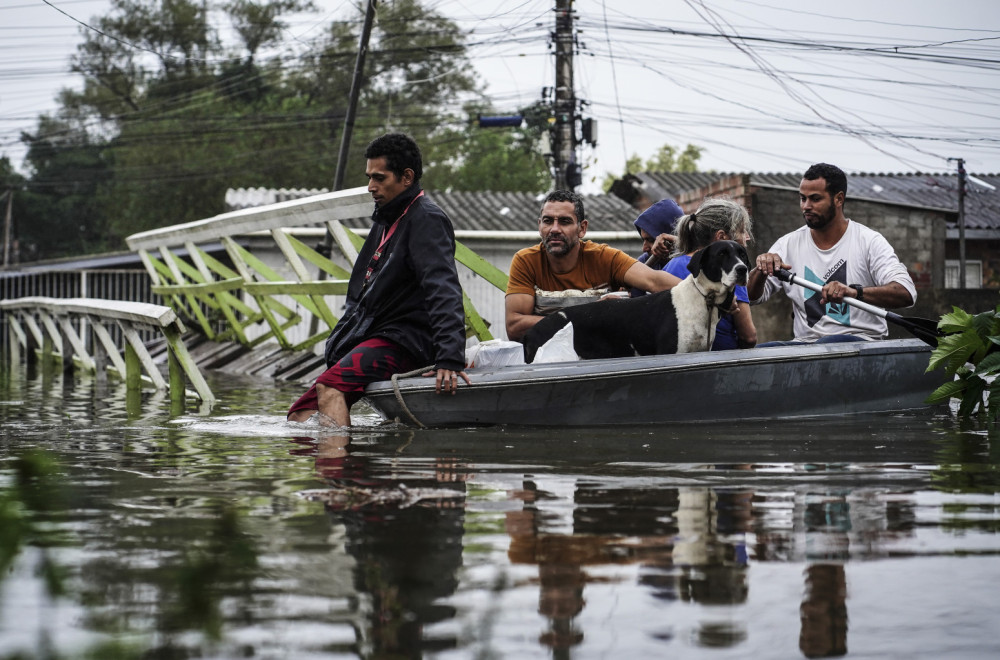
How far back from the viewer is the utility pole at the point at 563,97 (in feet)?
65.5

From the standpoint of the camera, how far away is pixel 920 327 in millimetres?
6289

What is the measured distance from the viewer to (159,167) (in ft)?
149

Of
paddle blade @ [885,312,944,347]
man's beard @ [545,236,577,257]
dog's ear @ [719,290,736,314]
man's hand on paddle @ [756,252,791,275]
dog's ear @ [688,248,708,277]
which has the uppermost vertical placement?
man's beard @ [545,236,577,257]

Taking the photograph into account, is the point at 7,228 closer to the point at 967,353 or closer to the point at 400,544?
the point at 967,353

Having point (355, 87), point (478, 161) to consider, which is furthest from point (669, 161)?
point (355, 87)

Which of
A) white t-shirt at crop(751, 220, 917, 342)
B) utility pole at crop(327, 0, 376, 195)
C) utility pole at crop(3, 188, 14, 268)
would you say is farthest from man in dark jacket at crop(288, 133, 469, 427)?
utility pole at crop(3, 188, 14, 268)

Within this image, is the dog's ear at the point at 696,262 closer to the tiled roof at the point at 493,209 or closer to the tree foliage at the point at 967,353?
the tree foliage at the point at 967,353

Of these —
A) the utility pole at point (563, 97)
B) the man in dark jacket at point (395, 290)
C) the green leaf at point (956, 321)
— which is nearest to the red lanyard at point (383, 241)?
the man in dark jacket at point (395, 290)

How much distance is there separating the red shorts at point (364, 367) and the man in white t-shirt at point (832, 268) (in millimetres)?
2066

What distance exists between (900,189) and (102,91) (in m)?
36.0

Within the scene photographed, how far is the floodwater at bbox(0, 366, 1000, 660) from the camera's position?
187cm

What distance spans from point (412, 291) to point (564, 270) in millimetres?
926

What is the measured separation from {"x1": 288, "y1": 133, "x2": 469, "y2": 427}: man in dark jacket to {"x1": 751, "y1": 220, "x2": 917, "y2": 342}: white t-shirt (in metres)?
2.06

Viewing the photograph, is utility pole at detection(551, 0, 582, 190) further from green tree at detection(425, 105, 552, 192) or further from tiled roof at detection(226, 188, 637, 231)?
green tree at detection(425, 105, 552, 192)
